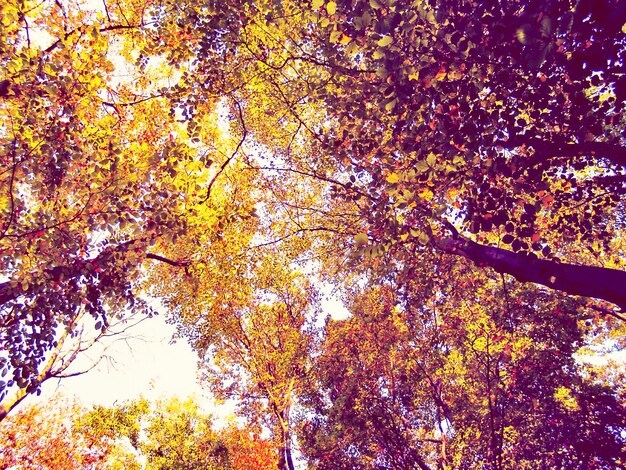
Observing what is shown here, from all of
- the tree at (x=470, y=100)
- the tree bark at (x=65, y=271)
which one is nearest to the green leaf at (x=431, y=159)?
the tree at (x=470, y=100)

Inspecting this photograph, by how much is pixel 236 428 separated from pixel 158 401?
21.3 feet

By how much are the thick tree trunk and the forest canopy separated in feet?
0.09

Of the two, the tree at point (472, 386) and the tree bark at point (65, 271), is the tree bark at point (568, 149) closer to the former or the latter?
the tree at point (472, 386)

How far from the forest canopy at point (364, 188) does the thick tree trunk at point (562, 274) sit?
1.1 inches

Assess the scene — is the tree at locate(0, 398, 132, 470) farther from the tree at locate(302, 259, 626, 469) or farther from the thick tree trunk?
the thick tree trunk

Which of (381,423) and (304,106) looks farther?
(381,423)

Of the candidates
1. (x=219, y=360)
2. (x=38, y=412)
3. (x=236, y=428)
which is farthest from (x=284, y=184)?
(x=38, y=412)

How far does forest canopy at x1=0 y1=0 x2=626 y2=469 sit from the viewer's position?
465cm

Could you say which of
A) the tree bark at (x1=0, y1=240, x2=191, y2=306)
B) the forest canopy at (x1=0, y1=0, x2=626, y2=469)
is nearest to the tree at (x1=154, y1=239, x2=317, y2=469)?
the forest canopy at (x1=0, y1=0, x2=626, y2=469)

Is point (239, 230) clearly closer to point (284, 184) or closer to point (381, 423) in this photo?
point (284, 184)

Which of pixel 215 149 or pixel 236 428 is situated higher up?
pixel 215 149

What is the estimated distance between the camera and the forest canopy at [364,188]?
183 inches

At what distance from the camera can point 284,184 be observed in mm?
11977

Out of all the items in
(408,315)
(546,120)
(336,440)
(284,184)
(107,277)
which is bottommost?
(336,440)
